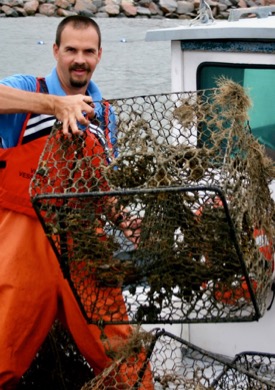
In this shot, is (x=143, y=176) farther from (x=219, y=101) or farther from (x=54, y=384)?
(x=54, y=384)

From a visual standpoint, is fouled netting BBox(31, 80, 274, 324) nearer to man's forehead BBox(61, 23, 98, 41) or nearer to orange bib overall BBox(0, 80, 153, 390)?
orange bib overall BBox(0, 80, 153, 390)

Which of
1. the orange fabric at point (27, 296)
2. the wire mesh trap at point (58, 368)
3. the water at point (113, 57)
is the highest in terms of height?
the water at point (113, 57)

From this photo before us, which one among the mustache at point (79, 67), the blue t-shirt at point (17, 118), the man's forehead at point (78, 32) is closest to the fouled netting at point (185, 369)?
the blue t-shirt at point (17, 118)

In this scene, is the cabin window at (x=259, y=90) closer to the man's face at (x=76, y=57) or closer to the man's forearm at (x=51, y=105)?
the man's face at (x=76, y=57)

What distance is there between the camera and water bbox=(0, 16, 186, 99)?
13977 millimetres

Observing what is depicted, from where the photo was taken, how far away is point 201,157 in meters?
3.22

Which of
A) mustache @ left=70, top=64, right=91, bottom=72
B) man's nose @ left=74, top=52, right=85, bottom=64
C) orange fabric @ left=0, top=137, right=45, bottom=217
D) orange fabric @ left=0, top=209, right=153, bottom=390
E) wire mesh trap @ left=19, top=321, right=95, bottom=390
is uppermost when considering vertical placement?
man's nose @ left=74, top=52, right=85, bottom=64

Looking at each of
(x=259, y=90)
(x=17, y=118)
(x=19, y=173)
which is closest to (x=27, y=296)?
(x=19, y=173)

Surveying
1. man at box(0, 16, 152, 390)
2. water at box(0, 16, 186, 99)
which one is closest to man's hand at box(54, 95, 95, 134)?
man at box(0, 16, 152, 390)

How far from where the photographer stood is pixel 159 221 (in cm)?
306

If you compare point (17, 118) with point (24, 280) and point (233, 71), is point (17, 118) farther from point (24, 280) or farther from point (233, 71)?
point (233, 71)

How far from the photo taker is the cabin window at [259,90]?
425 cm

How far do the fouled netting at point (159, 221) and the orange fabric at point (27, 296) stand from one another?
0.92 feet

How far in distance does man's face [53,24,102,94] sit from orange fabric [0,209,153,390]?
597 mm
